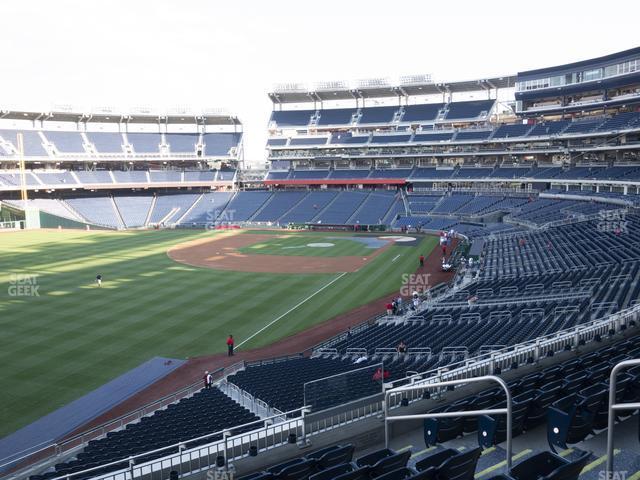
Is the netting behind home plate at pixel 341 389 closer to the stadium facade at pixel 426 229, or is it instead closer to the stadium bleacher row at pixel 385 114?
the stadium facade at pixel 426 229

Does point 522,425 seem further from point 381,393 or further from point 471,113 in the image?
point 471,113

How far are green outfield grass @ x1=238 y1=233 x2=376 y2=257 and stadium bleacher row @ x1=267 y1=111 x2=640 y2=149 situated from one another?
26509mm

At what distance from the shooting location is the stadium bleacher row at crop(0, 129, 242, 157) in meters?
76.9

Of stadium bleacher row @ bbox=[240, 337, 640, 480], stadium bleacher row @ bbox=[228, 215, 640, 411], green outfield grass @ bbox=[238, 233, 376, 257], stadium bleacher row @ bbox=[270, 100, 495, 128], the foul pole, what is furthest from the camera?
stadium bleacher row @ bbox=[270, 100, 495, 128]

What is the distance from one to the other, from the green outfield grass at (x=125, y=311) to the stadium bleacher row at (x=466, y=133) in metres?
26.8

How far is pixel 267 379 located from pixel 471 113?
71.5 metres

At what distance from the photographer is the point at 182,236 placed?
208ft

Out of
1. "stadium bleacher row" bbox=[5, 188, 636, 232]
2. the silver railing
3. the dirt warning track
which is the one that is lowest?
the dirt warning track

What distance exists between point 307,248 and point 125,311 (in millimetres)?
25886

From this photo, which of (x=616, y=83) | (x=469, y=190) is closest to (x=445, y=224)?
(x=469, y=190)

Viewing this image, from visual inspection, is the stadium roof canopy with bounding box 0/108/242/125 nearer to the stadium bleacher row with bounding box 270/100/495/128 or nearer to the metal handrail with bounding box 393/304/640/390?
the stadium bleacher row with bounding box 270/100/495/128

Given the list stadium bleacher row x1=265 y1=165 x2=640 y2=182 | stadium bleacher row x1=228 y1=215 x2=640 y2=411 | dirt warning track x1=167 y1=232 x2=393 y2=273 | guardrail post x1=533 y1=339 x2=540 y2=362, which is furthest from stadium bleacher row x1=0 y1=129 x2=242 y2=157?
guardrail post x1=533 y1=339 x2=540 y2=362

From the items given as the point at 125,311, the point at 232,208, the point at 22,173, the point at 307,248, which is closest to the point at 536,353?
the point at 125,311

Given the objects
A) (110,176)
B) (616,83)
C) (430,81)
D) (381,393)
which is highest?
(430,81)
